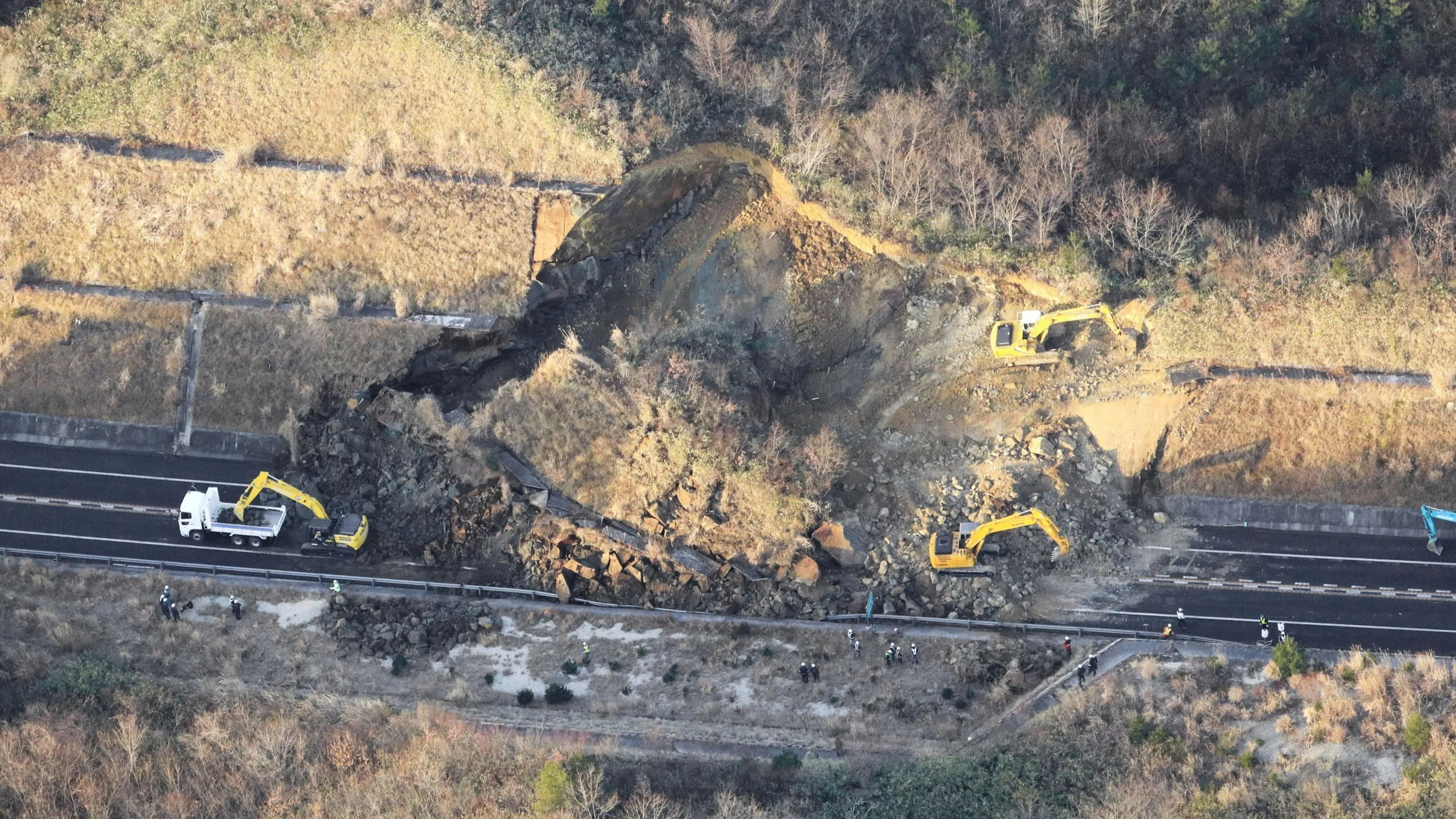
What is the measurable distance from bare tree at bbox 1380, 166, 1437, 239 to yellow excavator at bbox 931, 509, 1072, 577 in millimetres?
17190

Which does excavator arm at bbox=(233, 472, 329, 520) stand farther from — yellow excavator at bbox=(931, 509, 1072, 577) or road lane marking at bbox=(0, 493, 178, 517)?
yellow excavator at bbox=(931, 509, 1072, 577)

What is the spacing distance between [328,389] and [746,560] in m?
15.3

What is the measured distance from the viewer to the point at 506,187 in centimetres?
5844

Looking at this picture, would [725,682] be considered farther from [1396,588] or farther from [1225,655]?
[1396,588]

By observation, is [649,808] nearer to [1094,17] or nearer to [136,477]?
[136,477]

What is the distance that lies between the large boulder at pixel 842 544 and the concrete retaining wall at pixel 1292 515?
10.1 meters

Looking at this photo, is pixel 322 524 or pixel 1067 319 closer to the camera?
pixel 322 524

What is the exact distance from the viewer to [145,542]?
2093 inches

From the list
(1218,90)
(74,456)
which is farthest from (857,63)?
(74,456)

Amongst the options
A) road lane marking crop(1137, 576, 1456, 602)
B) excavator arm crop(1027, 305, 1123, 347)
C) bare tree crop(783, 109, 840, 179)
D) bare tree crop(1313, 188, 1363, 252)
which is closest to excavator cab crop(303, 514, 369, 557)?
bare tree crop(783, 109, 840, 179)

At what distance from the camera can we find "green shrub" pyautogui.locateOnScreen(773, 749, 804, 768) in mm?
45125

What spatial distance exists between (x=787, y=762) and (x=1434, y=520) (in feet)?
74.6

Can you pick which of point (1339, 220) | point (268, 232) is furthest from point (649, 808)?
point (1339, 220)

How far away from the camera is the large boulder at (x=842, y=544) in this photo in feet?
Result: 169
